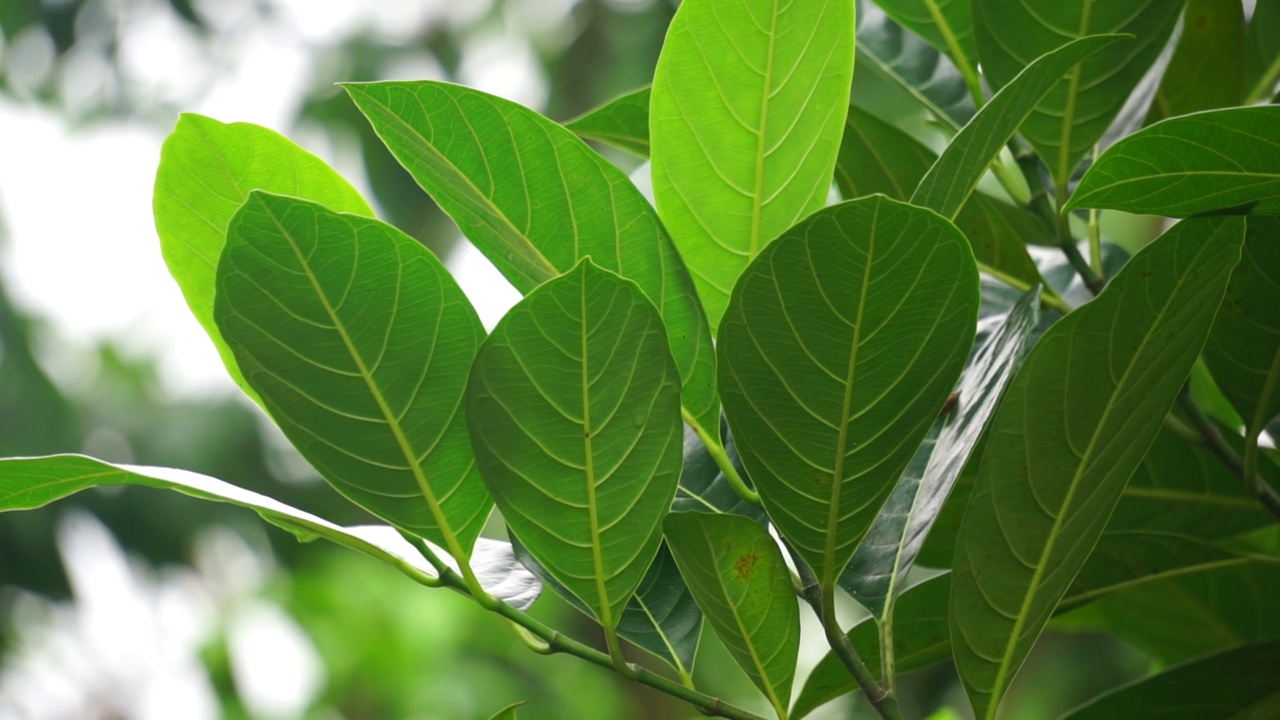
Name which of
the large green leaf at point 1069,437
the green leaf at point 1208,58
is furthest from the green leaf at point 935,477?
the green leaf at point 1208,58

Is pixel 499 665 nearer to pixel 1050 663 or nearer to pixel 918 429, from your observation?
pixel 1050 663

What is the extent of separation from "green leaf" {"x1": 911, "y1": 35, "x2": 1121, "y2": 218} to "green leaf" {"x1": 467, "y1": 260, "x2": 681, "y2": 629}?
11 centimetres

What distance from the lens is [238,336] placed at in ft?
0.98

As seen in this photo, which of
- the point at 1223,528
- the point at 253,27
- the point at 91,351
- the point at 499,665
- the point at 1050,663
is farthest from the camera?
the point at 91,351

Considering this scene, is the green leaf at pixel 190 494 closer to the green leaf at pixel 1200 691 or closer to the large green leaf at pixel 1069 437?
the large green leaf at pixel 1069 437

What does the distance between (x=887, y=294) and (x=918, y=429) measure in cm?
5

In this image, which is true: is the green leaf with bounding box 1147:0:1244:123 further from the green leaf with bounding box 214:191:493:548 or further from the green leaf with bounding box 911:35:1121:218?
the green leaf with bounding box 214:191:493:548

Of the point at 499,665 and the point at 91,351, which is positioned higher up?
the point at 91,351

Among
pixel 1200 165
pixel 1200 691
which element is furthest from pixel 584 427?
pixel 1200 691

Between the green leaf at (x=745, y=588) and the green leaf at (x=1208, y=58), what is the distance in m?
0.38

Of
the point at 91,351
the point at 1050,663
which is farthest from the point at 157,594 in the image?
the point at 1050,663

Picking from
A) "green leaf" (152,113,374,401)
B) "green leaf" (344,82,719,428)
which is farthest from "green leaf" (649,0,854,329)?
"green leaf" (152,113,374,401)

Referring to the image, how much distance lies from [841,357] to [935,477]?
88mm

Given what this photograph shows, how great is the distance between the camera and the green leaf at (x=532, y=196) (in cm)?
35
